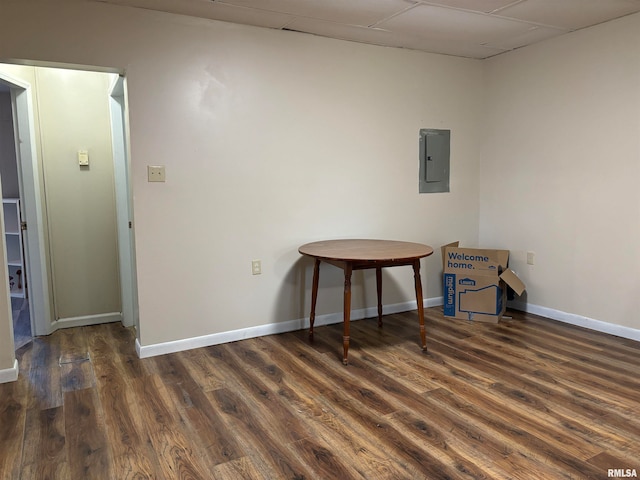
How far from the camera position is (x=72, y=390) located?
→ 2.64 m

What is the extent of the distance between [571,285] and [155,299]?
309 cm

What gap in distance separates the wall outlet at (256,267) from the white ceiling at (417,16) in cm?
163

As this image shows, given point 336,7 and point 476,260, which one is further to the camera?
point 476,260

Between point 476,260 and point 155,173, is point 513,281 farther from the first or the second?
point 155,173

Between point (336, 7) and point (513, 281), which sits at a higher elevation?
point (336, 7)

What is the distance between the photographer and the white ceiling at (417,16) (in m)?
2.85

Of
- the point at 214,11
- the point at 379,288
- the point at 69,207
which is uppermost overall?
the point at 214,11

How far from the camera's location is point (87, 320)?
151 inches

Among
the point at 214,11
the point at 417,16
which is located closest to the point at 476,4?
the point at 417,16

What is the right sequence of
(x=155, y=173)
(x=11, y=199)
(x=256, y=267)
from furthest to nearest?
(x=11, y=199)
(x=256, y=267)
(x=155, y=173)

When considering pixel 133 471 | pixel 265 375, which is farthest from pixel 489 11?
pixel 133 471

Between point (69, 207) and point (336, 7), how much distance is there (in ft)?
8.21

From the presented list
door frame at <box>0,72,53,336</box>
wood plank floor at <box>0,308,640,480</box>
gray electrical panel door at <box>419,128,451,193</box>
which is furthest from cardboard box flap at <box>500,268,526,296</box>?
door frame at <box>0,72,53,336</box>

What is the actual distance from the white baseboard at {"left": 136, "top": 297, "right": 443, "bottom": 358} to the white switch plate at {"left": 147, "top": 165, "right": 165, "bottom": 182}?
3.55 ft
